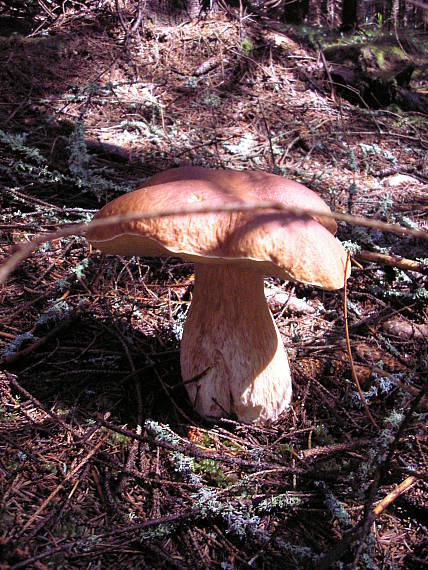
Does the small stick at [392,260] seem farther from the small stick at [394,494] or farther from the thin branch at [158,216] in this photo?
the thin branch at [158,216]

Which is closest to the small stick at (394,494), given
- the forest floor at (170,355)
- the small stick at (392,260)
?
the forest floor at (170,355)

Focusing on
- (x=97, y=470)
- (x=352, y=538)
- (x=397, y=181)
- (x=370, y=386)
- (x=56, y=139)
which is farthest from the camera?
(x=397, y=181)

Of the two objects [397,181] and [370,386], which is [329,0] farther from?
[370,386]

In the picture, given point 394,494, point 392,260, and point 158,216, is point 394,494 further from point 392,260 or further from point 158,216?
point 392,260

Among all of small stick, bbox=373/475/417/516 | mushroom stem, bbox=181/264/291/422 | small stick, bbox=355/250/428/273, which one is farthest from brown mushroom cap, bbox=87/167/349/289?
small stick, bbox=355/250/428/273

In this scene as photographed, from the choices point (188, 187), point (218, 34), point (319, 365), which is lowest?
point (319, 365)

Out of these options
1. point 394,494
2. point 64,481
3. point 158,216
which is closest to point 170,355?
point 64,481


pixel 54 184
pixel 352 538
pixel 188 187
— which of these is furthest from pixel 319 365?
pixel 54 184
